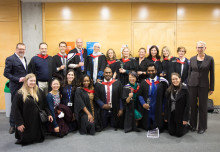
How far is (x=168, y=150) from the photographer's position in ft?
9.79

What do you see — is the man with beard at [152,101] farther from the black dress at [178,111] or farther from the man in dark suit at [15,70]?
the man in dark suit at [15,70]

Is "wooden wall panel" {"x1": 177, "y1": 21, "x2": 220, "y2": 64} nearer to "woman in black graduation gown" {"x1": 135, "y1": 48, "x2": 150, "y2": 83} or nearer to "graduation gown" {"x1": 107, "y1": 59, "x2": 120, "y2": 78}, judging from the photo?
"woman in black graduation gown" {"x1": 135, "y1": 48, "x2": 150, "y2": 83}

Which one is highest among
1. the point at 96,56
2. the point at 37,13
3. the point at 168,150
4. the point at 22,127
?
the point at 37,13

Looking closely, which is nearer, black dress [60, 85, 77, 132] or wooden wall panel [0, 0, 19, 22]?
black dress [60, 85, 77, 132]

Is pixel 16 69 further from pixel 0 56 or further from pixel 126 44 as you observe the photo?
pixel 126 44

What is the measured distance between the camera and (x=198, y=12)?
5586 millimetres

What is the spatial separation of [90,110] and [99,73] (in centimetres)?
95

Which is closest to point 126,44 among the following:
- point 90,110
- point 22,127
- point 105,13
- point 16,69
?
point 105,13

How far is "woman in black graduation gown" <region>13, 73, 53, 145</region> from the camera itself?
3.15 m

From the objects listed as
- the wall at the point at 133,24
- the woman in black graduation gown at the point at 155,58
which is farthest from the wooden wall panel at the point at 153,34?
the woman in black graduation gown at the point at 155,58

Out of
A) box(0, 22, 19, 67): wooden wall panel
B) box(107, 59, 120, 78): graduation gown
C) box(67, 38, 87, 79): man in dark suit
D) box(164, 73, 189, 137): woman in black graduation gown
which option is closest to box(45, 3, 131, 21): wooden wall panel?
box(0, 22, 19, 67): wooden wall panel

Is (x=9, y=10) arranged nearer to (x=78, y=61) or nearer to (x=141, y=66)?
(x=78, y=61)

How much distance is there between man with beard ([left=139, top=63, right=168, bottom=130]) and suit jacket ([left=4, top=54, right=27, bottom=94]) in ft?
7.94

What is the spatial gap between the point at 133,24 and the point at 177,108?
2.86 metres
